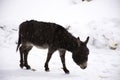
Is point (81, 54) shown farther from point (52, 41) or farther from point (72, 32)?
point (72, 32)

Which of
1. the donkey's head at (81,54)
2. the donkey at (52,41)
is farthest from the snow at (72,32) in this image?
the donkey at (52,41)

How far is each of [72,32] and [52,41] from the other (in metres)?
5.05

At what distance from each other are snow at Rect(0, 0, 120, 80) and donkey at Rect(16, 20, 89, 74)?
0.50 meters

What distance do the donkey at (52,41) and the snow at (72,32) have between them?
500 millimetres

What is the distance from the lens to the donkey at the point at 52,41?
7.24 metres

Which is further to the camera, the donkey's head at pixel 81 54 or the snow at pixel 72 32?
the snow at pixel 72 32

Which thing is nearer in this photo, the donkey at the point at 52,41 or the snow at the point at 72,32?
the donkey at the point at 52,41

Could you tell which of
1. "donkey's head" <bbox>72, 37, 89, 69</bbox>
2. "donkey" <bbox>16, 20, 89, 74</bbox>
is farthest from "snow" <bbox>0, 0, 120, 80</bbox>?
"donkey" <bbox>16, 20, 89, 74</bbox>

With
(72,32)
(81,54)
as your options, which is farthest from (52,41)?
(72,32)

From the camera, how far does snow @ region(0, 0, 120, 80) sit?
24.3 feet

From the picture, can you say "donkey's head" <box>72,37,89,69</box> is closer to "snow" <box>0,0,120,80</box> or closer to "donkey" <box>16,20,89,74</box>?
"donkey" <box>16,20,89,74</box>

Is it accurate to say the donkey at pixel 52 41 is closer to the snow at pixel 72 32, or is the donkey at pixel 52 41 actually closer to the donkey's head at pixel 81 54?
the donkey's head at pixel 81 54

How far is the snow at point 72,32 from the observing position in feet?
24.3

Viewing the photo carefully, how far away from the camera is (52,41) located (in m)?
7.53
